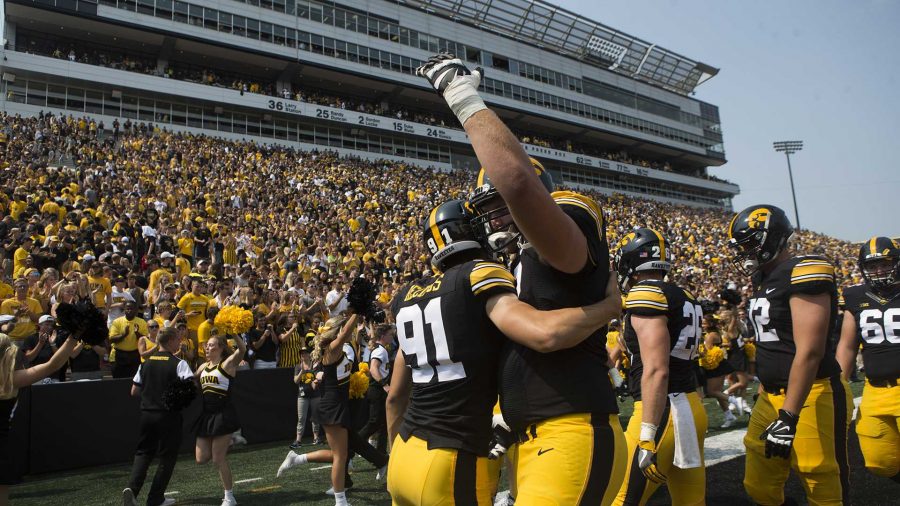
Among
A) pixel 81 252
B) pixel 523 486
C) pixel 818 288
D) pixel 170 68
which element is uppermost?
pixel 170 68

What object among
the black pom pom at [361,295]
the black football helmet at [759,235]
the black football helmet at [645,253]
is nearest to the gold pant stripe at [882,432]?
the black football helmet at [759,235]

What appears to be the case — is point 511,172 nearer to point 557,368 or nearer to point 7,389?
point 557,368

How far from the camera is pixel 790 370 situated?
12.3ft

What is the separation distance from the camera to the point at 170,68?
39.5m

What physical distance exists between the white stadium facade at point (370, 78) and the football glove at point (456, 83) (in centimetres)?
3872

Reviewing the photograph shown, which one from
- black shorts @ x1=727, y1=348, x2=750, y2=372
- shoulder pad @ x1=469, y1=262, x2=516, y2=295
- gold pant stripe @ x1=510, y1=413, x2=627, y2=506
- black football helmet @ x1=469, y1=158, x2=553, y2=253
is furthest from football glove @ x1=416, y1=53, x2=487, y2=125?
black shorts @ x1=727, y1=348, x2=750, y2=372

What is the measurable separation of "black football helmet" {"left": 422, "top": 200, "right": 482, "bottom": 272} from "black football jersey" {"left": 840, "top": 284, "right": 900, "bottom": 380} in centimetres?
389

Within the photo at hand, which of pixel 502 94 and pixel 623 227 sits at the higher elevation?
pixel 502 94

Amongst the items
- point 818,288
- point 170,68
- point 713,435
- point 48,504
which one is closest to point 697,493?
point 818,288

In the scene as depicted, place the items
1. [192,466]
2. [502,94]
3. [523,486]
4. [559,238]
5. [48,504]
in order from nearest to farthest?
[559,238] < [523,486] < [48,504] < [192,466] < [502,94]

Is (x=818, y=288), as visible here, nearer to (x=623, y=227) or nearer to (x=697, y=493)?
(x=697, y=493)

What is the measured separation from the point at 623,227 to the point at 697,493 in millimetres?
38155

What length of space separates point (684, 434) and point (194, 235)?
14852 millimetres

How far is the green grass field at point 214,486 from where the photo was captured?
670 centimetres
